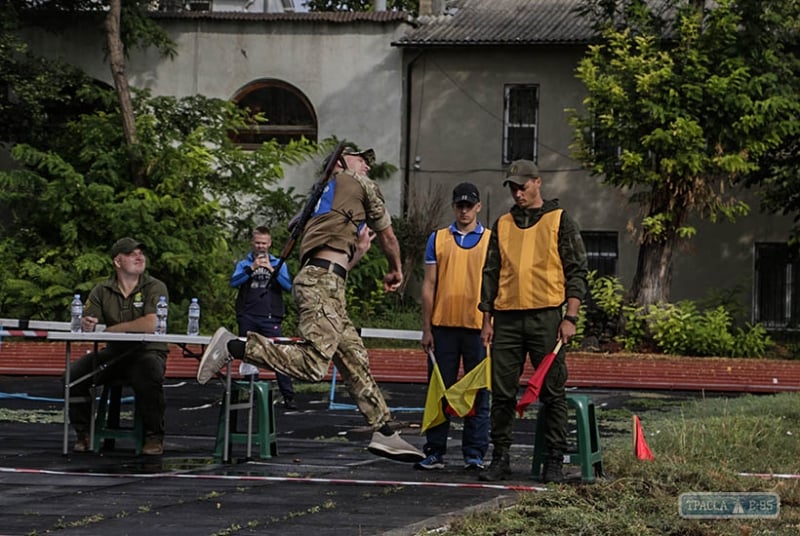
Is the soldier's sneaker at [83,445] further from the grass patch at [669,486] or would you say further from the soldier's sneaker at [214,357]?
the grass patch at [669,486]

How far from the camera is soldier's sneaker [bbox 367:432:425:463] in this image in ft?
34.2

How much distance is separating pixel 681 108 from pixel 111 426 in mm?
18373

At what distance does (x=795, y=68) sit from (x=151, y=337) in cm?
2078

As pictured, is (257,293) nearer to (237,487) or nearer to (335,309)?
(335,309)

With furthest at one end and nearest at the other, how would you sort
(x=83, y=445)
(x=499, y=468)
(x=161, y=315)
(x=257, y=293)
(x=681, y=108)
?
1. (x=681, y=108)
2. (x=257, y=293)
3. (x=83, y=445)
4. (x=161, y=315)
5. (x=499, y=468)

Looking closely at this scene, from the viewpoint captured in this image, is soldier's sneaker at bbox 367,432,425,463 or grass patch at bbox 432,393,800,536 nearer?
grass patch at bbox 432,393,800,536

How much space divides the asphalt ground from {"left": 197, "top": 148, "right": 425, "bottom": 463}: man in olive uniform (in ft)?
1.67

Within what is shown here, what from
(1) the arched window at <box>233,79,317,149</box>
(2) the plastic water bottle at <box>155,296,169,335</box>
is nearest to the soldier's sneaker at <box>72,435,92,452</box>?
(2) the plastic water bottle at <box>155,296,169,335</box>

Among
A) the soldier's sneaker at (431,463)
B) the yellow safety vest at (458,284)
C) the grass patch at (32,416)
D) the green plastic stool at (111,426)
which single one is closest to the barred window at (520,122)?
the grass patch at (32,416)

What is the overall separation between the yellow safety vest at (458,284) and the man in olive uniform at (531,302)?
497 millimetres

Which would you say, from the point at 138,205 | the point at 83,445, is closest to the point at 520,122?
the point at 138,205

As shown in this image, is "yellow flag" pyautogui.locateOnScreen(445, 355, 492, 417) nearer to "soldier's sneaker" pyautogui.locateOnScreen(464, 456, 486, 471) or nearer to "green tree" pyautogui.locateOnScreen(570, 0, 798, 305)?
"soldier's sneaker" pyautogui.locateOnScreen(464, 456, 486, 471)

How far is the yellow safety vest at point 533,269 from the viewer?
9.93 metres

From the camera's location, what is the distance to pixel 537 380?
9734mm
